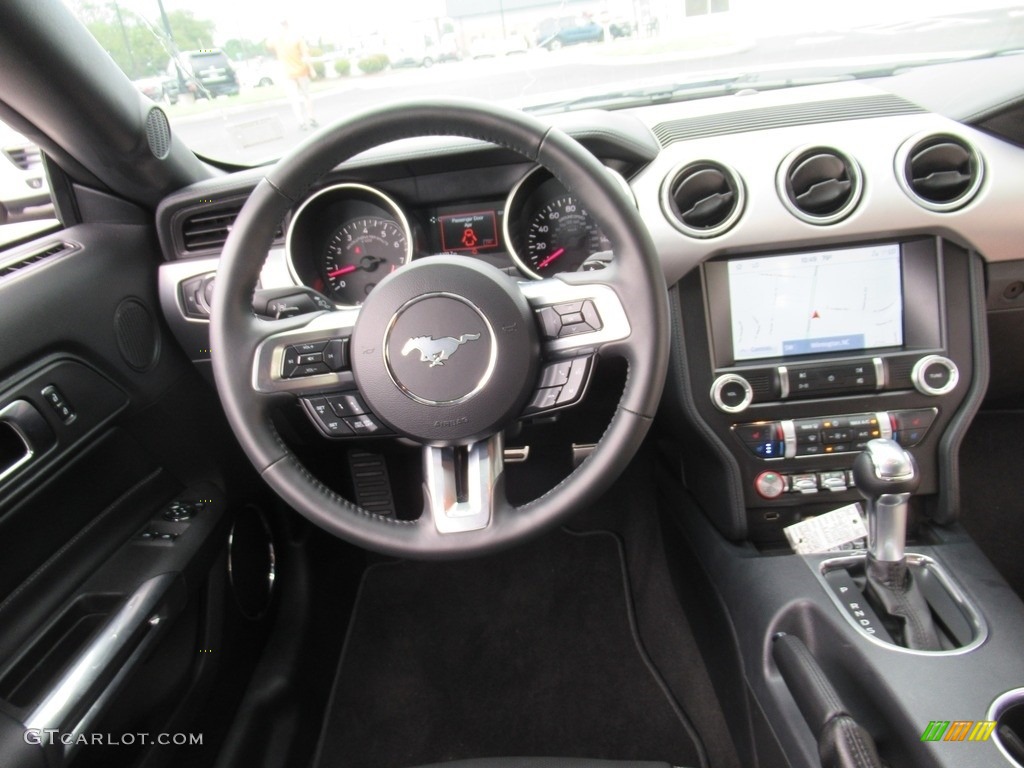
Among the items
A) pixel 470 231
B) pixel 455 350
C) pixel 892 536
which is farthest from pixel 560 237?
pixel 892 536

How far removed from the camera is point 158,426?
5.22ft

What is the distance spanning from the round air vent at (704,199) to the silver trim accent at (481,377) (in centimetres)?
61

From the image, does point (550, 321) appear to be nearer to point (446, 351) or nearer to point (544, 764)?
point (446, 351)

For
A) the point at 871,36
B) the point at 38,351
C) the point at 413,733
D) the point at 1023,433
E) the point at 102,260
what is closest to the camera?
the point at 38,351

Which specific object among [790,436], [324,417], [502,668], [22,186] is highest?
[22,186]

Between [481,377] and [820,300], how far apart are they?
2.78 ft

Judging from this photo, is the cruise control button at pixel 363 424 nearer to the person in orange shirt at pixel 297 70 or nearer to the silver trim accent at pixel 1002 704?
the person in orange shirt at pixel 297 70

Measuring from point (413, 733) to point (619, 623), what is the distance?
635 mm

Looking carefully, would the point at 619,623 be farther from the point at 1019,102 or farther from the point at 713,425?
the point at 1019,102

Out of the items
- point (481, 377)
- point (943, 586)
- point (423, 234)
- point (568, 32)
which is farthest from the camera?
point (423, 234)

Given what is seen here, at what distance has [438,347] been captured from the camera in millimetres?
1053

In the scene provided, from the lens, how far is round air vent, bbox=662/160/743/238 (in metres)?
1.45

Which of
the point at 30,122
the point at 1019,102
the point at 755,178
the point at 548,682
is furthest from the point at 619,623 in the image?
the point at 30,122

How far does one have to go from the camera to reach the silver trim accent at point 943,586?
115 centimetres
